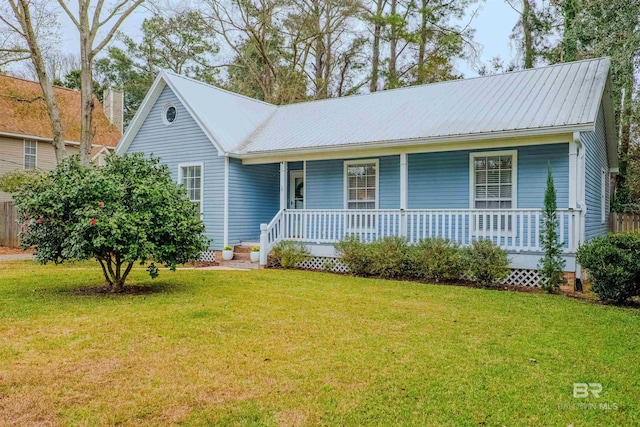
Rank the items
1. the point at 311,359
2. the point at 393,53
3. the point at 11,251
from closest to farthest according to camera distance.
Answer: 1. the point at 311,359
2. the point at 11,251
3. the point at 393,53

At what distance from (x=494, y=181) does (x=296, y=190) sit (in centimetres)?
627

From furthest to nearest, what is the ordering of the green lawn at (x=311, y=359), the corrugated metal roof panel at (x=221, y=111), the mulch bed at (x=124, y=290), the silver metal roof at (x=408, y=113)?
the corrugated metal roof panel at (x=221, y=111)
the silver metal roof at (x=408, y=113)
the mulch bed at (x=124, y=290)
the green lawn at (x=311, y=359)

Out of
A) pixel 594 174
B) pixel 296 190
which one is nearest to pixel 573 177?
pixel 594 174

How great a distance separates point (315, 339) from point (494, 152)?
25.0 ft

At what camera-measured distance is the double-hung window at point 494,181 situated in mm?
10633

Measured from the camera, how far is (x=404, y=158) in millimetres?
10961

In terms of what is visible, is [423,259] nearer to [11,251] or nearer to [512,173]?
[512,173]

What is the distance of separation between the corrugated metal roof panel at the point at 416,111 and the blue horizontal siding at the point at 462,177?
879 mm

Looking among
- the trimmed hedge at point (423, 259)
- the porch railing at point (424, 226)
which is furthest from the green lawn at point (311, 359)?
the porch railing at point (424, 226)

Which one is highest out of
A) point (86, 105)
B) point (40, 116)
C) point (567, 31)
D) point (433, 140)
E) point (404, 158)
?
point (567, 31)

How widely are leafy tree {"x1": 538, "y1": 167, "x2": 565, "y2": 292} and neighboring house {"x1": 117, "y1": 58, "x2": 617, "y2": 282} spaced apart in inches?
14.9

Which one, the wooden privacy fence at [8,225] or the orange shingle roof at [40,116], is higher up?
the orange shingle roof at [40,116]

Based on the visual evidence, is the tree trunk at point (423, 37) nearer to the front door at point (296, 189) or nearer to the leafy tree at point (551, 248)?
the front door at point (296, 189)

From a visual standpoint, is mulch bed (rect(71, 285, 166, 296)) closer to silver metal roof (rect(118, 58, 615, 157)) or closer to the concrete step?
the concrete step
